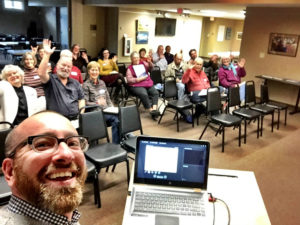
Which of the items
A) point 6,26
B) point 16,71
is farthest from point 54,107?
point 6,26

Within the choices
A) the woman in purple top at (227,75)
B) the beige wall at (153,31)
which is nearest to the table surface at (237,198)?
the woman in purple top at (227,75)

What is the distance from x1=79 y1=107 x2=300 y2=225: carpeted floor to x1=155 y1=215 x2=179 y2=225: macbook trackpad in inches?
44.9

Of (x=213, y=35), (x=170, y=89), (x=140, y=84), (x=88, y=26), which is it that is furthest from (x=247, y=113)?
(x=213, y=35)

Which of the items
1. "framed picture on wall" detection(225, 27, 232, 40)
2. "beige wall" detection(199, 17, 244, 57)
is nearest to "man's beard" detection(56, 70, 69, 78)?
"beige wall" detection(199, 17, 244, 57)

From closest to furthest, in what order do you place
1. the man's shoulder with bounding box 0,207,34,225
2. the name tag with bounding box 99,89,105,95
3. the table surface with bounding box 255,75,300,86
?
the man's shoulder with bounding box 0,207,34,225, the name tag with bounding box 99,89,105,95, the table surface with bounding box 255,75,300,86

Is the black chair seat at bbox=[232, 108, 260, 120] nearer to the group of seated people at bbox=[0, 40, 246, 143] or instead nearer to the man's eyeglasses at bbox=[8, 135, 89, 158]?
the group of seated people at bbox=[0, 40, 246, 143]

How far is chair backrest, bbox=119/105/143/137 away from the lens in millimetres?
3158

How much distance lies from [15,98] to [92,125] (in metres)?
0.83

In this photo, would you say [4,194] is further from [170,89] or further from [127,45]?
[127,45]

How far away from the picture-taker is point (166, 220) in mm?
1420

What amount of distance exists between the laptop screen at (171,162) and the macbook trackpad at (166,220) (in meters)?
0.24

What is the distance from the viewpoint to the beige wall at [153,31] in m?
8.72

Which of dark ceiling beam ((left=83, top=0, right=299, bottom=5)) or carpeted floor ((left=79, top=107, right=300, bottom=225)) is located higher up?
dark ceiling beam ((left=83, top=0, right=299, bottom=5))

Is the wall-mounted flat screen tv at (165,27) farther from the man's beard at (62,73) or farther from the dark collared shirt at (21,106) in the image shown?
the dark collared shirt at (21,106)
